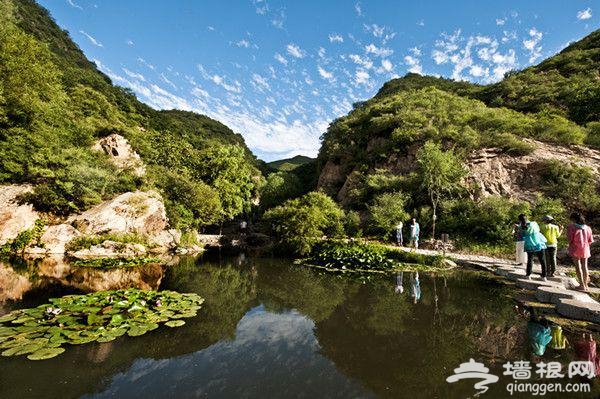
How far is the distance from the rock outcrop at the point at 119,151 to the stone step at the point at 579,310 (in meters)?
28.2

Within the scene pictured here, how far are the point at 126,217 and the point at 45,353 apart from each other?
639 inches

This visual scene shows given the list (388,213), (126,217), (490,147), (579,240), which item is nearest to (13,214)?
(126,217)

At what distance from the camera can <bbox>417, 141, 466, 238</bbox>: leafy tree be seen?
21.2m

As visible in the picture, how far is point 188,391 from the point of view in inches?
137

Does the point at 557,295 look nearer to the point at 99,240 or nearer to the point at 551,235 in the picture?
the point at 551,235

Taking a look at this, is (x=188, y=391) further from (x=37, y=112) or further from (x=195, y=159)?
(x=195, y=159)

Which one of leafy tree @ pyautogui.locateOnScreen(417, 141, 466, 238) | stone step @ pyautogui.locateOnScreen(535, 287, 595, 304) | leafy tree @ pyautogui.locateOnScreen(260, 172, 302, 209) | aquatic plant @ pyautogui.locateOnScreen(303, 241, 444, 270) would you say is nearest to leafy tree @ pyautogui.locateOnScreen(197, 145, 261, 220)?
leafy tree @ pyautogui.locateOnScreen(260, 172, 302, 209)

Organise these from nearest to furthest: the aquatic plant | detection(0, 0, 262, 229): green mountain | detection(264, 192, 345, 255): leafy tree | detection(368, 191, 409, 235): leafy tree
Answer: the aquatic plant → detection(264, 192, 345, 255): leafy tree → detection(0, 0, 262, 229): green mountain → detection(368, 191, 409, 235): leafy tree

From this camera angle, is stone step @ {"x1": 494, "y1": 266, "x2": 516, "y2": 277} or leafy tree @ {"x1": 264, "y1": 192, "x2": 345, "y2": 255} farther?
leafy tree @ {"x1": 264, "y1": 192, "x2": 345, "y2": 255}

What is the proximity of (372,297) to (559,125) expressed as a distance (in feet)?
83.4

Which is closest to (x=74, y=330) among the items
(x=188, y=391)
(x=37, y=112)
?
(x=188, y=391)

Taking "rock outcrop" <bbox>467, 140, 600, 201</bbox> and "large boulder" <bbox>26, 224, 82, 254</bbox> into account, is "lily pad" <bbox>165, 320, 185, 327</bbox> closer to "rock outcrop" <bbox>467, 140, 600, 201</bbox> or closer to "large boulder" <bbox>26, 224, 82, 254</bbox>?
"large boulder" <bbox>26, 224, 82, 254</bbox>

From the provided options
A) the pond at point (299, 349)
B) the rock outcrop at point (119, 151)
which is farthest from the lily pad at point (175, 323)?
the rock outcrop at point (119, 151)

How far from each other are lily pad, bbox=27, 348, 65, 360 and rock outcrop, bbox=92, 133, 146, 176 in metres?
24.8
